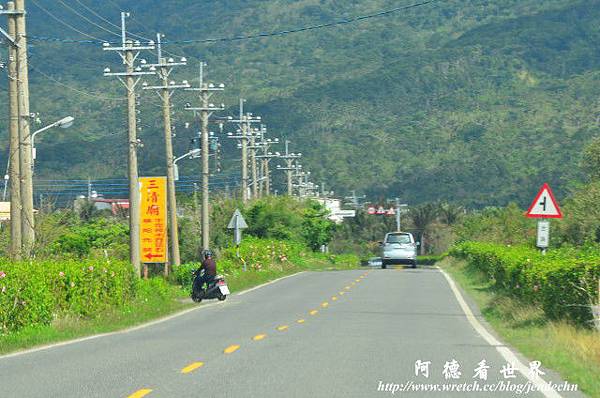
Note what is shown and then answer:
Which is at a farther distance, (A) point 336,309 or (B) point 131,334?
(A) point 336,309

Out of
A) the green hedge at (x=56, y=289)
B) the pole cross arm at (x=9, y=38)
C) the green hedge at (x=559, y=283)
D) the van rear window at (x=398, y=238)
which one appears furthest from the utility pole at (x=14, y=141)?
the van rear window at (x=398, y=238)

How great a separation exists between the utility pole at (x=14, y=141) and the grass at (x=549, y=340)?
11.7 metres

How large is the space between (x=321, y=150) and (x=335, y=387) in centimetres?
14904

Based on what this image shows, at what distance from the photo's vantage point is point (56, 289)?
25859mm

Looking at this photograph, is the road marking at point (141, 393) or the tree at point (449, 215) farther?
the tree at point (449, 215)

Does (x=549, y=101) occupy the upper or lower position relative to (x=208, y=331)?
upper

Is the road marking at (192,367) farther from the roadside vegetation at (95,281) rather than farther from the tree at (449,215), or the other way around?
the tree at (449,215)

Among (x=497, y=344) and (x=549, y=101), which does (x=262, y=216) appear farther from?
(x=549, y=101)

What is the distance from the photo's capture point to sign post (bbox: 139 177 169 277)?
48969mm

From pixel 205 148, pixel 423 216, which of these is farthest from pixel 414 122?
pixel 205 148

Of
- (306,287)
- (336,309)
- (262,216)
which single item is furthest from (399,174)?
(336,309)

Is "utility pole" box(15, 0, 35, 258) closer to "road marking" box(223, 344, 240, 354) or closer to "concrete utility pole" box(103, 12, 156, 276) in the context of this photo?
"concrete utility pole" box(103, 12, 156, 276)

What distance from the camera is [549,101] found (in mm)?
169625

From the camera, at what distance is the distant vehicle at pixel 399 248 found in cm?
6638
